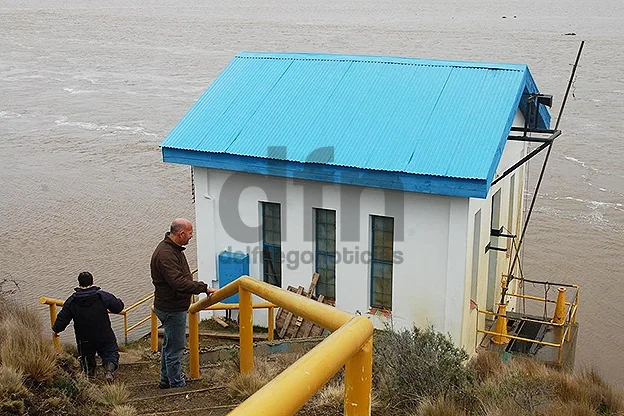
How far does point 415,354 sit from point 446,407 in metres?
1.38

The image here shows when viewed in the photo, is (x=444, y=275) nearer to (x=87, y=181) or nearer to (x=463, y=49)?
(x=87, y=181)

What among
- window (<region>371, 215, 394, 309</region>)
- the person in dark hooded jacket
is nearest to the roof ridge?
window (<region>371, 215, 394, 309</region>)

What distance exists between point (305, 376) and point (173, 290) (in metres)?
4.73

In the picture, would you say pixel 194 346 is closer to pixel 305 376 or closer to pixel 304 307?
pixel 304 307

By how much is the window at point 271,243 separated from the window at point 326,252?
68 centimetres

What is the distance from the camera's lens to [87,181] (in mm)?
28844

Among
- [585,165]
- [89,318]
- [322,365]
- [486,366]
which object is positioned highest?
[322,365]

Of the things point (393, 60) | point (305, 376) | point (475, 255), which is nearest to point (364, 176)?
point (475, 255)

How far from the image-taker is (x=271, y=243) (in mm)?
12734

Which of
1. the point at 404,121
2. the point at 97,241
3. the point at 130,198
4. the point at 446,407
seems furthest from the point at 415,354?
the point at 130,198

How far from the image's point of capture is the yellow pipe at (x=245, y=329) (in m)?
6.38

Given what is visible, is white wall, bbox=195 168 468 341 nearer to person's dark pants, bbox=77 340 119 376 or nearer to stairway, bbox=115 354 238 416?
stairway, bbox=115 354 238 416

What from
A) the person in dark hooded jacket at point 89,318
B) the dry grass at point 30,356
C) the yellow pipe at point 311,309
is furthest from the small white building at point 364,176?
the yellow pipe at point 311,309

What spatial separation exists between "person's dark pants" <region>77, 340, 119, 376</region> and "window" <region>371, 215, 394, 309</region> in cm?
489
